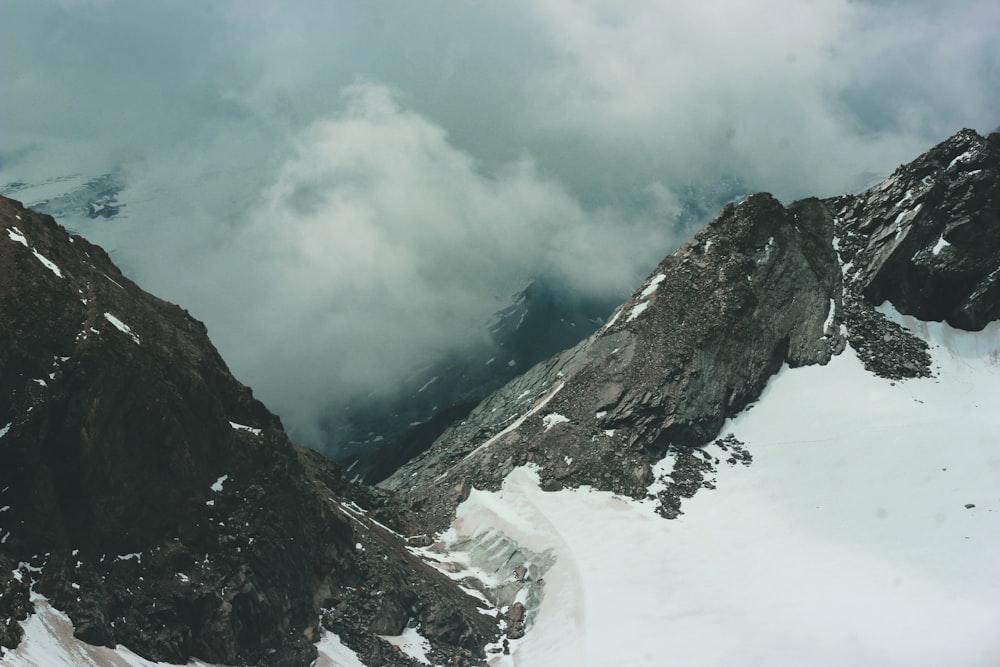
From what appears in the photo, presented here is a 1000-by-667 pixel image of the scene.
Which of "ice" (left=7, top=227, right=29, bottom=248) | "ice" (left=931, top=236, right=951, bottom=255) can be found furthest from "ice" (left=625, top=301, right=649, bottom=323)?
"ice" (left=7, top=227, right=29, bottom=248)

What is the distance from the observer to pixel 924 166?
101 metres

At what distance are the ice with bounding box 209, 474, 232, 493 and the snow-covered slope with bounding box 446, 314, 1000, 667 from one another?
22856 millimetres

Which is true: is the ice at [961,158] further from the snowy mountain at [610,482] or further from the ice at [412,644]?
the ice at [412,644]

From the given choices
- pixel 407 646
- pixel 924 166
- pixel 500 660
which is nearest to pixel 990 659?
pixel 500 660

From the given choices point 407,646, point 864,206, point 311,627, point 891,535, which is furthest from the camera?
point 864,206

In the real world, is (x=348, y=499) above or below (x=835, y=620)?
below

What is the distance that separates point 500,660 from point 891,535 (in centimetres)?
3215

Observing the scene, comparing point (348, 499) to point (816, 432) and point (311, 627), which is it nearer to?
point (311, 627)

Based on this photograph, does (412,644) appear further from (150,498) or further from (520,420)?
(520,420)

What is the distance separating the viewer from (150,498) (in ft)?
158

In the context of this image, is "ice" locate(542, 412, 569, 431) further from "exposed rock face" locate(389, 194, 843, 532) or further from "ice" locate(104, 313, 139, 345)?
"ice" locate(104, 313, 139, 345)

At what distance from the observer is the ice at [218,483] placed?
52125mm

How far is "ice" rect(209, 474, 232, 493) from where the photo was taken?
52125 mm

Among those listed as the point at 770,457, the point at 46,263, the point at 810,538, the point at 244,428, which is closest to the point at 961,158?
the point at 770,457
